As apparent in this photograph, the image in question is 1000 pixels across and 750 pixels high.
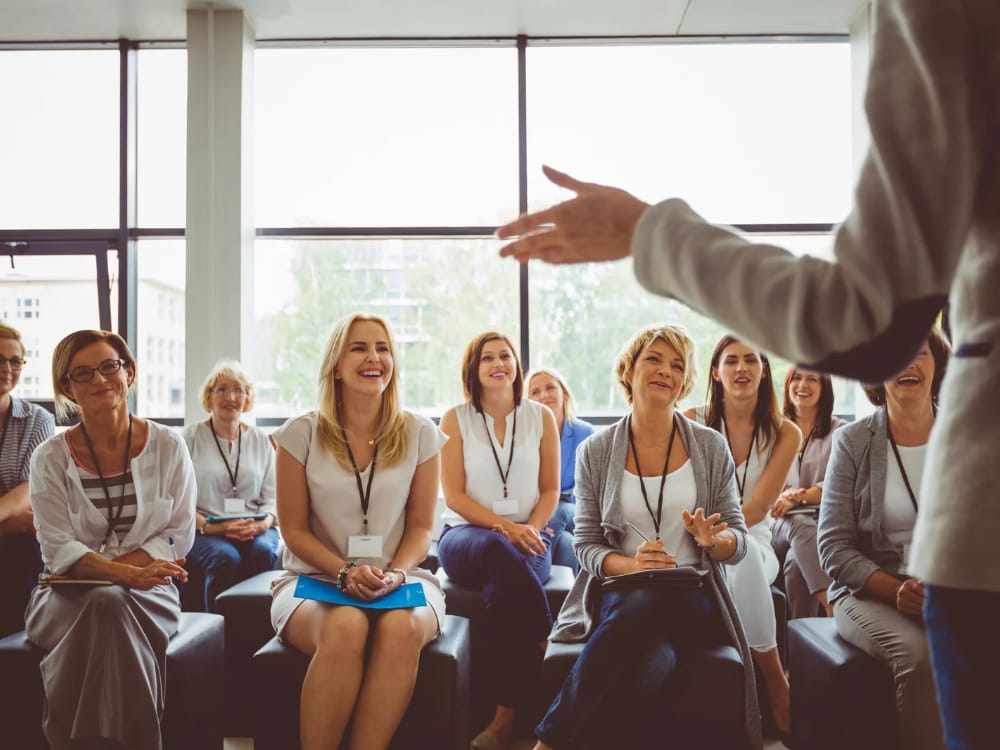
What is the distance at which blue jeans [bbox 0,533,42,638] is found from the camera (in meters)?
2.94

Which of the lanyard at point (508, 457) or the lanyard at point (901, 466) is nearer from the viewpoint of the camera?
the lanyard at point (901, 466)

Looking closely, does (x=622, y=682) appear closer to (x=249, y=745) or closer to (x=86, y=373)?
(x=249, y=745)

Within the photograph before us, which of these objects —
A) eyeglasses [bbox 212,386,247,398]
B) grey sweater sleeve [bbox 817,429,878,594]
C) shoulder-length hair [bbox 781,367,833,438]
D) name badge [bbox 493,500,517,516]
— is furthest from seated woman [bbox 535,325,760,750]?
eyeglasses [bbox 212,386,247,398]

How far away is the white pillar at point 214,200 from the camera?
580 centimetres

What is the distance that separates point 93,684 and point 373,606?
0.85 metres

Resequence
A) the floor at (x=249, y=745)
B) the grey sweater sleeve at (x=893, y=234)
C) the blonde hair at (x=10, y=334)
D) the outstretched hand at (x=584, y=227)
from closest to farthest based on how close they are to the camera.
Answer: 1. the grey sweater sleeve at (x=893, y=234)
2. the outstretched hand at (x=584, y=227)
3. the floor at (x=249, y=745)
4. the blonde hair at (x=10, y=334)

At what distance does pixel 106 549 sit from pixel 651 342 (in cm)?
208

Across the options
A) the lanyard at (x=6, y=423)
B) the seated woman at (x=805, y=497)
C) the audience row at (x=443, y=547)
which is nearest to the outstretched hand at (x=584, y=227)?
the audience row at (x=443, y=547)

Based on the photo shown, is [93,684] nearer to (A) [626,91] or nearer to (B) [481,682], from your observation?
(B) [481,682]

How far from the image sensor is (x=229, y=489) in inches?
170

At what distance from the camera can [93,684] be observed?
2.42m

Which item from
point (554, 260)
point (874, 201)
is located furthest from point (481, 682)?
point (874, 201)

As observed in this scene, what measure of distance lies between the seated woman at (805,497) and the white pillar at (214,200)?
3791 mm

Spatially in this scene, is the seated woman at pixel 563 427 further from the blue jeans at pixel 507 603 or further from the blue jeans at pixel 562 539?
the blue jeans at pixel 507 603
